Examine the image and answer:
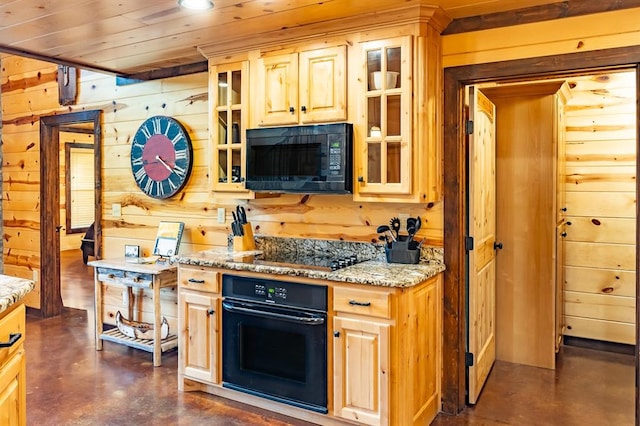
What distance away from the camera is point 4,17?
113 inches

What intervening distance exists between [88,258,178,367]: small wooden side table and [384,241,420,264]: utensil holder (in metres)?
1.77

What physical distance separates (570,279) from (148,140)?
152 inches

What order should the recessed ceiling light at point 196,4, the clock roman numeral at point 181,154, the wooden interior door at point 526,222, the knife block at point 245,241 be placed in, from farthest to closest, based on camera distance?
the clock roman numeral at point 181,154 → the wooden interior door at point 526,222 → the knife block at point 245,241 → the recessed ceiling light at point 196,4

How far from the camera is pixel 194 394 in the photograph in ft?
10.5

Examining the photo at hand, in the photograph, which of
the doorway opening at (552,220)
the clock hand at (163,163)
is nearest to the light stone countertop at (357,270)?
the doorway opening at (552,220)

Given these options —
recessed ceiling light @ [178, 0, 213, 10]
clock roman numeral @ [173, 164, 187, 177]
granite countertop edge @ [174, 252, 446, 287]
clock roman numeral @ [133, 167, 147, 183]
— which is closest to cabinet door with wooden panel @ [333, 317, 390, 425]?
granite countertop edge @ [174, 252, 446, 287]

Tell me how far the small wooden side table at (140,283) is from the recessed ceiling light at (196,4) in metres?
1.89

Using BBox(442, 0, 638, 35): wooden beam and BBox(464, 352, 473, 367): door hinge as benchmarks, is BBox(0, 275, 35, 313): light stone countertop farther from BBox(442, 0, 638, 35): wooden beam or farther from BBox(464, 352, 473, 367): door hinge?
BBox(442, 0, 638, 35): wooden beam

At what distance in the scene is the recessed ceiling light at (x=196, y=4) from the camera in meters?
2.65

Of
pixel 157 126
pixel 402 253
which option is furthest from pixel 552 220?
pixel 157 126

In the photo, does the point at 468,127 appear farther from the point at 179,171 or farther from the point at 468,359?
the point at 179,171

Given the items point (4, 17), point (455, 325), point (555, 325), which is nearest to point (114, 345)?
point (4, 17)

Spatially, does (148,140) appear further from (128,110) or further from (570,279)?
(570,279)

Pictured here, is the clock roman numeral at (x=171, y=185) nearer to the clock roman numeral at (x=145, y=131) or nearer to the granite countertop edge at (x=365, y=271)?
the clock roman numeral at (x=145, y=131)
